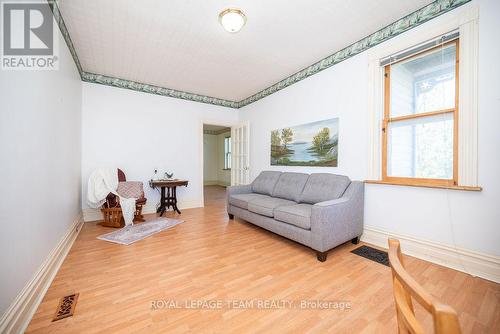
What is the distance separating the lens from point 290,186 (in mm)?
3518

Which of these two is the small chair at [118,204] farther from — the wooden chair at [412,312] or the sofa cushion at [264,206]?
the wooden chair at [412,312]

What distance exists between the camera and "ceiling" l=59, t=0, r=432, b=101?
7.45ft

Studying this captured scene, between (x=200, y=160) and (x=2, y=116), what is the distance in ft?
12.5

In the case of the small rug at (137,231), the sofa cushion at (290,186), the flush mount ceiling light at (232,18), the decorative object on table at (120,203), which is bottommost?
the small rug at (137,231)

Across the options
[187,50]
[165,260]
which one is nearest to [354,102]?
[187,50]

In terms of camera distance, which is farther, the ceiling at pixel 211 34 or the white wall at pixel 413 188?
the ceiling at pixel 211 34

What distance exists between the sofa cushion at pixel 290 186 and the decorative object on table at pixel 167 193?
2.09m

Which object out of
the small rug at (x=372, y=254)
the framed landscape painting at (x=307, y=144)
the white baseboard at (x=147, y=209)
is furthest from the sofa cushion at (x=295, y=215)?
the white baseboard at (x=147, y=209)

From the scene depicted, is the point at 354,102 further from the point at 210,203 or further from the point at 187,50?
the point at 210,203

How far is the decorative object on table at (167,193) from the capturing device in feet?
13.8

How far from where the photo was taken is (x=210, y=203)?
18.6 feet

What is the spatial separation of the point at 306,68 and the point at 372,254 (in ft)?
10.3

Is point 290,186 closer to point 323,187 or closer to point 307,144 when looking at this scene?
point 323,187

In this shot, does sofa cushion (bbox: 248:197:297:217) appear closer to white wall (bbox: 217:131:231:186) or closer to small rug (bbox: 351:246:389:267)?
small rug (bbox: 351:246:389:267)
